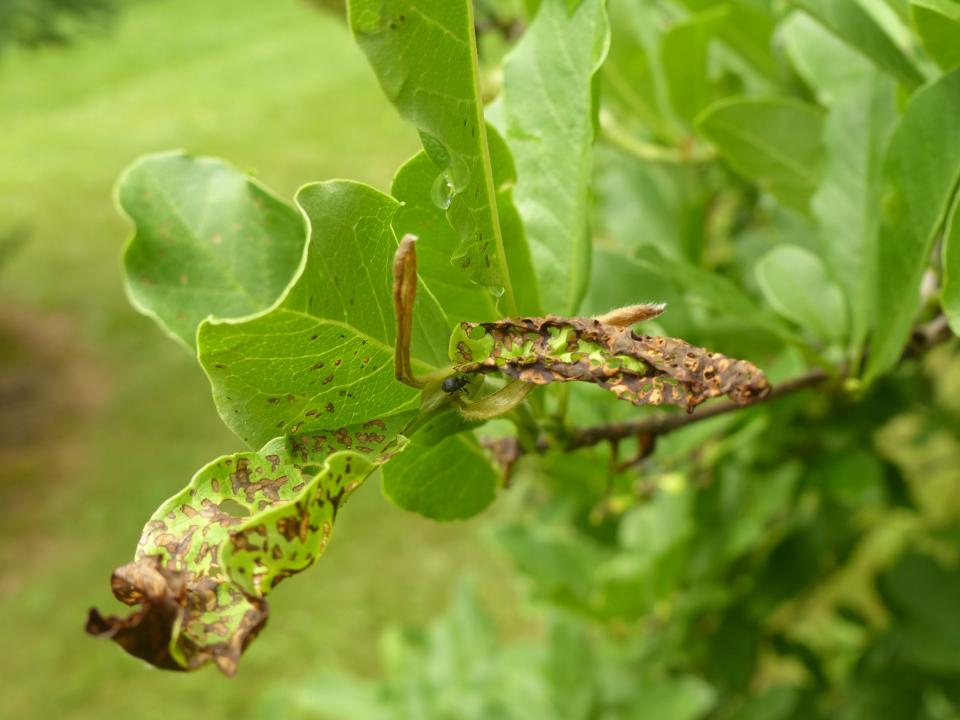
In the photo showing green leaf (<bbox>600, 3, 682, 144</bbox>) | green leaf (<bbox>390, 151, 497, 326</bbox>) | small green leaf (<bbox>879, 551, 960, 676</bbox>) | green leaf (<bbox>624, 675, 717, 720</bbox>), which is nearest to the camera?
green leaf (<bbox>390, 151, 497, 326</bbox>)

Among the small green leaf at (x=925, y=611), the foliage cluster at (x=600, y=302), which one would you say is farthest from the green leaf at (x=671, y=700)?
the small green leaf at (x=925, y=611)

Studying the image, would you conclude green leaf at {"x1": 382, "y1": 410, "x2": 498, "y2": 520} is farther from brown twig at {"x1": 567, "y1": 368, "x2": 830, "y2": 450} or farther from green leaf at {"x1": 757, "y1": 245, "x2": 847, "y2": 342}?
green leaf at {"x1": 757, "y1": 245, "x2": 847, "y2": 342}

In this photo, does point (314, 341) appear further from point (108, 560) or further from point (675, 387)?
point (108, 560)

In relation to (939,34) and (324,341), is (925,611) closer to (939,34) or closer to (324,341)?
(939,34)

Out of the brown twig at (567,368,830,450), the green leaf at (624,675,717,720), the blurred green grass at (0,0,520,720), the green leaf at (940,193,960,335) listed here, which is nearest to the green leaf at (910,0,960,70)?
the green leaf at (940,193,960,335)

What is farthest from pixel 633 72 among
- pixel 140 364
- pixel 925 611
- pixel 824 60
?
pixel 140 364

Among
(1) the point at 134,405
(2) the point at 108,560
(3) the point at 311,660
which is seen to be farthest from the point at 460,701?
(1) the point at 134,405

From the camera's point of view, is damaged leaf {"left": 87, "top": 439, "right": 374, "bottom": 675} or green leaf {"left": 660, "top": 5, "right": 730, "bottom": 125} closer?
damaged leaf {"left": 87, "top": 439, "right": 374, "bottom": 675}
